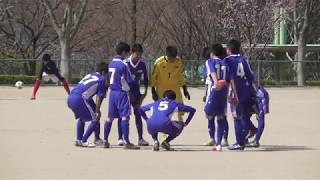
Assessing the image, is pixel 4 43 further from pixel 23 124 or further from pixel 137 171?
pixel 137 171

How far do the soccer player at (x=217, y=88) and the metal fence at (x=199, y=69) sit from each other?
31.7 metres

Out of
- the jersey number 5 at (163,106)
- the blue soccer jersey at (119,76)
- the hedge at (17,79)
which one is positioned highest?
the blue soccer jersey at (119,76)

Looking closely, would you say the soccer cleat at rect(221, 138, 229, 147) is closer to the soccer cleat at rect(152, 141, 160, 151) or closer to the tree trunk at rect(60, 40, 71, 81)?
the soccer cleat at rect(152, 141, 160, 151)

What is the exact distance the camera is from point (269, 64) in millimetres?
47281

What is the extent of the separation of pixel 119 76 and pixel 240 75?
2.03 meters

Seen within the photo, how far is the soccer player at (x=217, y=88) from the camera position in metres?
12.5

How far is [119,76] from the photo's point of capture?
12.6m

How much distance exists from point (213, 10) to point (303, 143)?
127ft

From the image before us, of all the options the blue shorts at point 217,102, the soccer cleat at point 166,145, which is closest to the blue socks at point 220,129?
the blue shorts at point 217,102

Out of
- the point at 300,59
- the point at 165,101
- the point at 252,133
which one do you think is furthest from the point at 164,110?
the point at 300,59

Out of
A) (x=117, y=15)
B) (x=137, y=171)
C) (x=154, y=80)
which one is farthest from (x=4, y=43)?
(x=137, y=171)

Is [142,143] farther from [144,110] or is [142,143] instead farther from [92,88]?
[92,88]

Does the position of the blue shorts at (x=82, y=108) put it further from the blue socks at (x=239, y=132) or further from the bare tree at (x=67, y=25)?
the bare tree at (x=67, y=25)

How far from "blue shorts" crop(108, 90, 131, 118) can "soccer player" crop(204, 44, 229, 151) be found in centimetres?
139
